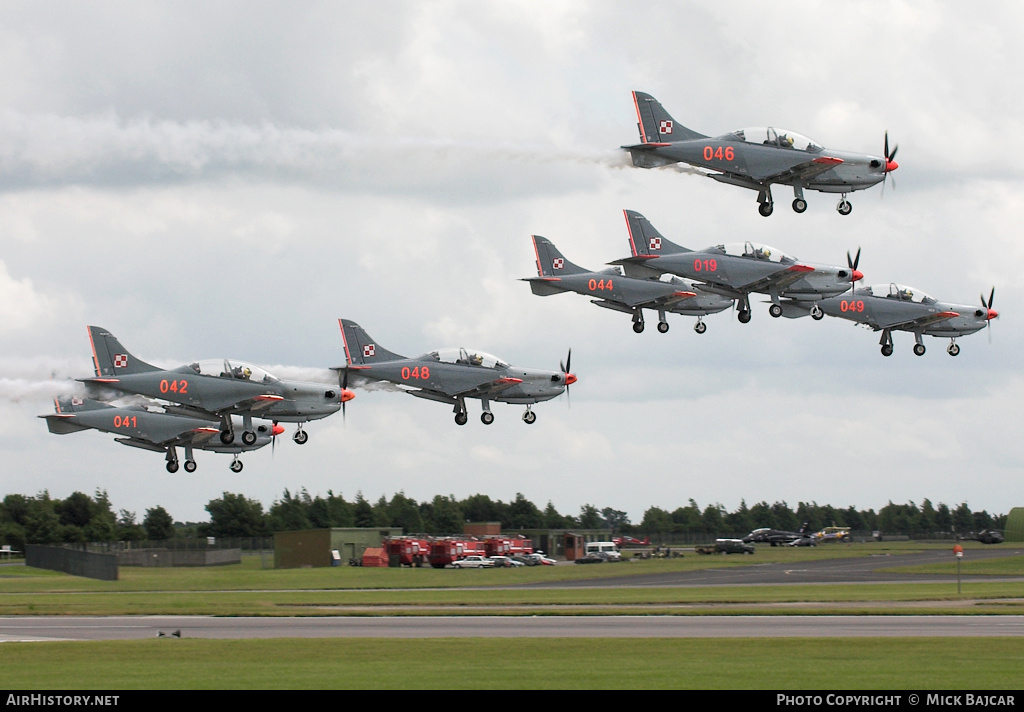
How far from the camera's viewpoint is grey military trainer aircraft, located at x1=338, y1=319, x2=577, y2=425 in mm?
78875

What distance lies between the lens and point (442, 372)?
260ft

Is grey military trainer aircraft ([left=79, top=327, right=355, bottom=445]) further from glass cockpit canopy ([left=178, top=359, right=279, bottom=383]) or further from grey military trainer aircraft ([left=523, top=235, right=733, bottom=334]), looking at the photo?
grey military trainer aircraft ([left=523, top=235, right=733, bottom=334])

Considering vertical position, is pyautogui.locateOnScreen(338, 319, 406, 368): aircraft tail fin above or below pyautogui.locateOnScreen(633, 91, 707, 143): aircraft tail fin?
below

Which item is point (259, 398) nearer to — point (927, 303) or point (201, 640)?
point (201, 640)

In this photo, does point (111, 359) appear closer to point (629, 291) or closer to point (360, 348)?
point (360, 348)

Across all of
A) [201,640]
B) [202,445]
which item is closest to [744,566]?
[202,445]

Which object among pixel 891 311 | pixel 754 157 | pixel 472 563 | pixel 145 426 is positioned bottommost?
pixel 472 563

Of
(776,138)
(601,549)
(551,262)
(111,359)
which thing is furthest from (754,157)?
(601,549)

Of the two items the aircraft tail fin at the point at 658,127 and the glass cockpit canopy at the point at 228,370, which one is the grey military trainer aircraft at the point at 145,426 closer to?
the glass cockpit canopy at the point at 228,370

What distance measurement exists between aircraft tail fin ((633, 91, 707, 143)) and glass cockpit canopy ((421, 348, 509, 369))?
21.2m

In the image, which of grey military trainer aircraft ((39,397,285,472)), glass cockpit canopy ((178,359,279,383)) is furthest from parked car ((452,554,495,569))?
glass cockpit canopy ((178,359,279,383))

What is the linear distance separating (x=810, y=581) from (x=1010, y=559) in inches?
1556

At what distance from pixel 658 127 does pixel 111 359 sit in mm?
34024

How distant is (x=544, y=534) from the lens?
577 feet
